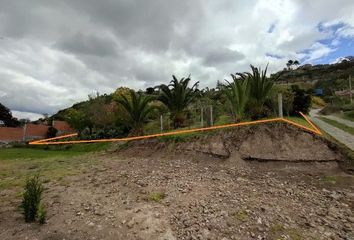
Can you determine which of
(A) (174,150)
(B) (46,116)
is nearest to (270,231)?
(A) (174,150)

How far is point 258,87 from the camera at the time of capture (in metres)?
12.9

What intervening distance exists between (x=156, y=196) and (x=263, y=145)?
4.19 m

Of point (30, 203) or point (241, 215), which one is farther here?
point (241, 215)

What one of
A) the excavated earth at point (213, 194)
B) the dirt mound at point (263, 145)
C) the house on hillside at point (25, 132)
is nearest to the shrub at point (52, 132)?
→ the house on hillside at point (25, 132)

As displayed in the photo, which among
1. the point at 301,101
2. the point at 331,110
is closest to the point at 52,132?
the point at 331,110

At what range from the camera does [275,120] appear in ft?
36.8

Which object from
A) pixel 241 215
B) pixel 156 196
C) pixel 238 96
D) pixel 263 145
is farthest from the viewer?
pixel 238 96

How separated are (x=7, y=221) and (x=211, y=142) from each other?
656cm

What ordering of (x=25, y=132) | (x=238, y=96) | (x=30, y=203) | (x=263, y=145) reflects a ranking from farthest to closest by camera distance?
(x=25, y=132) < (x=238, y=96) < (x=263, y=145) < (x=30, y=203)

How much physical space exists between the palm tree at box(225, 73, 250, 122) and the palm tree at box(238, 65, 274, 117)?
0.83 feet

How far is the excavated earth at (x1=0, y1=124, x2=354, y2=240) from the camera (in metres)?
6.54

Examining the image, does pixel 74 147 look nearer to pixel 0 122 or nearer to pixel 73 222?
pixel 73 222

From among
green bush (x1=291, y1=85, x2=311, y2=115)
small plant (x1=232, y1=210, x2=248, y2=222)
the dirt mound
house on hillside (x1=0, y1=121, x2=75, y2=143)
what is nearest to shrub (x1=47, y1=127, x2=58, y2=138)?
house on hillside (x1=0, y1=121, x2=75, y2=143)

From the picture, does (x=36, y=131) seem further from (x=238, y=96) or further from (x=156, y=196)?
(x=156, y=196)
